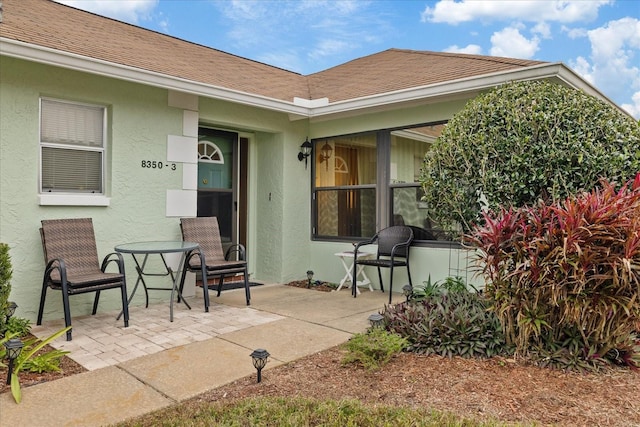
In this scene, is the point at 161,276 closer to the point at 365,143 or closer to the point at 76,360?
the point at 76,360

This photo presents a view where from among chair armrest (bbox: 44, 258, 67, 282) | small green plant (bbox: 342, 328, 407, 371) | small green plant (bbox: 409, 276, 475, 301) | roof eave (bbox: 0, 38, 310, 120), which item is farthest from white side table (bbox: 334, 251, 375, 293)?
chair armrest (bbox: 44, 258, 67, 282)

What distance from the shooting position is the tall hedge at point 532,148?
3.88 metres

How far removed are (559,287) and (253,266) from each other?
5125mm

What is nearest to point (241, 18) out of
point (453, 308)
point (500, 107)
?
point (500, 107)

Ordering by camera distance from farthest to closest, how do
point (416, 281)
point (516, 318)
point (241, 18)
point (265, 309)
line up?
1. point (241, 18)
2. point (416, 281)
3. point (265, 309)
4. point (516, 318)

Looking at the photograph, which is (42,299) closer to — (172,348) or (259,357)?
(172,348)

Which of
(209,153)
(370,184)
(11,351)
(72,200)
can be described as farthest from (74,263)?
(370,184)

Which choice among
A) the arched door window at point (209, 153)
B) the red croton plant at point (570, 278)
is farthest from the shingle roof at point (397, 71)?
the red croton plant at point (570, 278)

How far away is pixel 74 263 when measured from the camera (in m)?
4.59

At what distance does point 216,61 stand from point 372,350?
589cm

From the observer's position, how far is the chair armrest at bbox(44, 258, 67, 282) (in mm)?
4066

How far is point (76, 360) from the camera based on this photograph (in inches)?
138

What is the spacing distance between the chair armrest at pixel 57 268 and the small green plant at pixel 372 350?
265 centimetres

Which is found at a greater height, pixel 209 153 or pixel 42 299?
pixel 209 153
